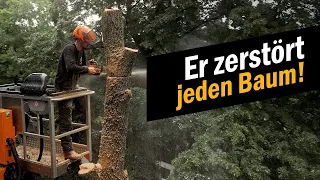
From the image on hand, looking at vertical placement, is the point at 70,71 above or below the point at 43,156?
above

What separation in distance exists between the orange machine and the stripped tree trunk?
1.22 metres

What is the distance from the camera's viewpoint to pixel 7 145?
456 centimetres

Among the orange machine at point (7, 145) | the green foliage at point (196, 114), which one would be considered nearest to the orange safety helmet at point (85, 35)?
the orange machine at point (7, 145)

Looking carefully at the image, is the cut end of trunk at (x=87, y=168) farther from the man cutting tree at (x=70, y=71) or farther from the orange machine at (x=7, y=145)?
the orange machine at (x=7, y=145)

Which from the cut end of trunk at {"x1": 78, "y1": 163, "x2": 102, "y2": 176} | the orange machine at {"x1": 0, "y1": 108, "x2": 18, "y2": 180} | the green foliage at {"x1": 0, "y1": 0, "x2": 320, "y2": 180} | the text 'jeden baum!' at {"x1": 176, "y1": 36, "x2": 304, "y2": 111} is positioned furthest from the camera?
the green foliage at {"x1": 0, "y1": 0, "x2": 320, "y2": 180}

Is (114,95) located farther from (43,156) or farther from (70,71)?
(43,156)

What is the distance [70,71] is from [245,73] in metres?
3.12

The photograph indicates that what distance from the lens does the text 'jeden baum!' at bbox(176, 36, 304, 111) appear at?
5.67m

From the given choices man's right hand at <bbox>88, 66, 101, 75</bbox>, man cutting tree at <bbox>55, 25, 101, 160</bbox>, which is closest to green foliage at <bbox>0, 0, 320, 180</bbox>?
man cutting tree at <bbox>55, 25, 101, 160</bbox>

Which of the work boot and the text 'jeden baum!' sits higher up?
the text 'jeden baum!'

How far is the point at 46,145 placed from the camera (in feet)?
17.1

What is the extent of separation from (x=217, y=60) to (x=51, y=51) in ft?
21.7

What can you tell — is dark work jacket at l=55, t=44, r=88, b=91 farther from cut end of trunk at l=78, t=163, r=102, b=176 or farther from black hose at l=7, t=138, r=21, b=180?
cut end of trunk at l=78, t=163, r=102, b=176

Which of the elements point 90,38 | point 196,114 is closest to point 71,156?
point 90,38
